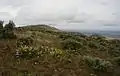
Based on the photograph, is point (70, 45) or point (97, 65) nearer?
point (97, 65)

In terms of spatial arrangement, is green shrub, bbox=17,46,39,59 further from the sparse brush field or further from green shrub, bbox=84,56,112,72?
green shrub, bbox=84,56,112,72

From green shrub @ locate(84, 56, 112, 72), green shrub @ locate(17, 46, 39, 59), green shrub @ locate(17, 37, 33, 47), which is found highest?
green shrub @ locate(17, 37, 33, 47)

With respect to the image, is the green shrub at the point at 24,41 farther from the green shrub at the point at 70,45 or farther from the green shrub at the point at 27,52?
the green shrub at the point at 70,45

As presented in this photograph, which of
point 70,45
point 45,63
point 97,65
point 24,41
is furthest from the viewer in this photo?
point 70,45

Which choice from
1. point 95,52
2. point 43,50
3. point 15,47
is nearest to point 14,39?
point 15,47

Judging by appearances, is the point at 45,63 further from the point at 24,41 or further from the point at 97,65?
the point at 24,41

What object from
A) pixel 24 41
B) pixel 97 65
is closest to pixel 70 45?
pixel 24 41

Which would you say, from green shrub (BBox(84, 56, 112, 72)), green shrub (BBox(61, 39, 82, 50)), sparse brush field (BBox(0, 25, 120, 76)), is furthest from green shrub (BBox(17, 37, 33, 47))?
green shrub (BBox(84, 56, 112, 72))

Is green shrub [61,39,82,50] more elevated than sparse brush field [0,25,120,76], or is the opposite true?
green shrub [61,39,82,50]

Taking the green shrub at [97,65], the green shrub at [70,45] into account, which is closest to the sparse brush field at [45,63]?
the green shrub at [97,65]

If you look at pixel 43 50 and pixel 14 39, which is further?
pixel 14 39

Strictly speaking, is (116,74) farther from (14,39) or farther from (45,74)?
(14,39)
